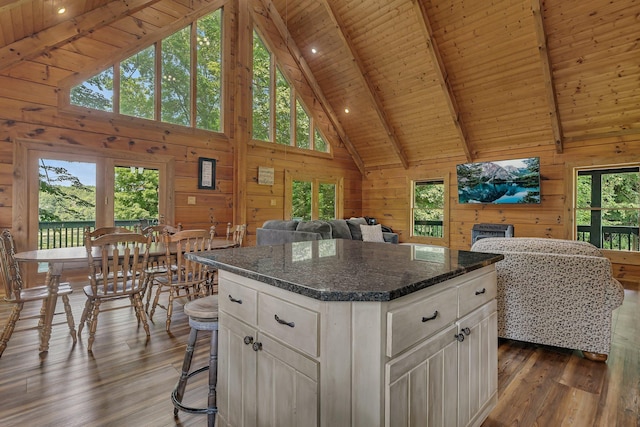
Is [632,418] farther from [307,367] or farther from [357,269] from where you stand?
[307,367]

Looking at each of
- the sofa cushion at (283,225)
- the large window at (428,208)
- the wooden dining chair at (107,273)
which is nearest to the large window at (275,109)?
the sofa cushion at (283,225)

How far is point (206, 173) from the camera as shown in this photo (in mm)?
5789

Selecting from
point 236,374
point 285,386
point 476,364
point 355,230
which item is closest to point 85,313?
point 236,374

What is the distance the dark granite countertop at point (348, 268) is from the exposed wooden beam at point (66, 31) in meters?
4.53

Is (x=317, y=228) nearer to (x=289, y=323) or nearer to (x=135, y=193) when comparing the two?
(x=135, y=193)

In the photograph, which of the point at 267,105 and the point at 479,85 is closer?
the point at 479,85

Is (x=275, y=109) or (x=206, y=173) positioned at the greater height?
(x=275, y=109)

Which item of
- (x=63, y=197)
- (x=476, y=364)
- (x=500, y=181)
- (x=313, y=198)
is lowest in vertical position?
(x=476, y=364)

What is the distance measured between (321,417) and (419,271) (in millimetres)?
613

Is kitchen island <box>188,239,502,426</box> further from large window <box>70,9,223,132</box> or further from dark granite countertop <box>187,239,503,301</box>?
large window <box>70,9,223,132</box>

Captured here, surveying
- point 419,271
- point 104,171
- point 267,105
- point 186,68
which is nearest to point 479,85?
point 267,105

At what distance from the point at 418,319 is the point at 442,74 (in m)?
5.49

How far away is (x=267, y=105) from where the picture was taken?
22.3 ft

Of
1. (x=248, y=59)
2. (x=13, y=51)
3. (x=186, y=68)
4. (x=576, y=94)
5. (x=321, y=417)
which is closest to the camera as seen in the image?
(x=321, y=417)
